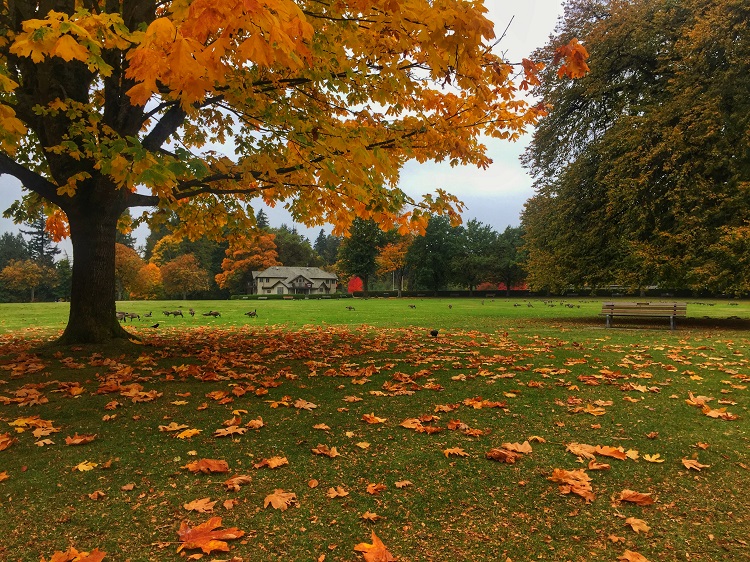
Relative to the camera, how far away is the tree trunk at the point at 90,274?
25.0 feet

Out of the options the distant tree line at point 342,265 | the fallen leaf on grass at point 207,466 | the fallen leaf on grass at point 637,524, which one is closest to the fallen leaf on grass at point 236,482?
the fallen leaf on grass at point 207,466

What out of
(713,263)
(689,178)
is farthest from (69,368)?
(689,178)

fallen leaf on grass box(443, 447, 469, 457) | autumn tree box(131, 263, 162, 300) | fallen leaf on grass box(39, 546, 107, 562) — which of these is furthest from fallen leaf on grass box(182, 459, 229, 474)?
autumn tree box(131, 263, 162, 300)

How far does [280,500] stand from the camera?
9.00 ft

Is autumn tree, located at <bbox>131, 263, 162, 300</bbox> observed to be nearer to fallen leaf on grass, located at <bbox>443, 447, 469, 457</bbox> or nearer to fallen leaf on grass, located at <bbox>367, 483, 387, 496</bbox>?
fallen leaf on grass, located at <bbox>443, 447, 469, 457</bbox>

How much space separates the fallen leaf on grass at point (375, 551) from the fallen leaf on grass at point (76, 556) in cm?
131

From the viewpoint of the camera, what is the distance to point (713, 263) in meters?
13.4

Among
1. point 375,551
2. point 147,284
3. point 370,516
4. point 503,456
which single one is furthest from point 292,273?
point 375,551

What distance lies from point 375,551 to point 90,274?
7576 mm

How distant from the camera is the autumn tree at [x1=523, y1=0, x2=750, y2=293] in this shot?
13.9 m

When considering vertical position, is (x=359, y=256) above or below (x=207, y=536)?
above

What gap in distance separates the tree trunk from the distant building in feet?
228

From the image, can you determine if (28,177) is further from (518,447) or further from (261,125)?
(518,447)

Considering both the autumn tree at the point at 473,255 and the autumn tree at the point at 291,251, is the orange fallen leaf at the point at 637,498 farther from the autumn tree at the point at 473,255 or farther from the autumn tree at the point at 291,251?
the autumn tree at the point at 291,251
